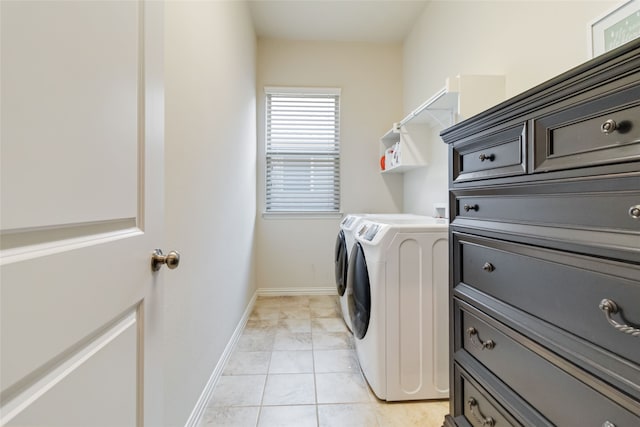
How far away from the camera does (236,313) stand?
2.30m

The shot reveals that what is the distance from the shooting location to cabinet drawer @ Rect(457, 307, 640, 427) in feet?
2.05

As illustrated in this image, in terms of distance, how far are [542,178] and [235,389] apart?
1.81 metres

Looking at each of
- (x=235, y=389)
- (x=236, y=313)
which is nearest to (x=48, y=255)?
(x=235, y=389)

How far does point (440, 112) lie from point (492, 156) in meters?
1.54

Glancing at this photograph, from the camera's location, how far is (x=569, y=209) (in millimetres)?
690

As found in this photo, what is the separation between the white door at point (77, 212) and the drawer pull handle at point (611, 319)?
101 cm

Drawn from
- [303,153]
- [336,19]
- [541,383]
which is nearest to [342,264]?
[303,153]

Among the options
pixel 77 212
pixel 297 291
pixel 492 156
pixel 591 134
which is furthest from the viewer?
pixel 297 291

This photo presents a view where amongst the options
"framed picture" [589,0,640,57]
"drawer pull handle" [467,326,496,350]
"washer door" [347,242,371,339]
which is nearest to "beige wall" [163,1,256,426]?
"washer door" [347,242,371,339]

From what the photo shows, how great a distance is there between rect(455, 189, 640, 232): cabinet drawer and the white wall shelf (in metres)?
0.99

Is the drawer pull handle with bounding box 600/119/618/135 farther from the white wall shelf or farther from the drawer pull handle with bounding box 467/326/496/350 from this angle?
the white wall shelf

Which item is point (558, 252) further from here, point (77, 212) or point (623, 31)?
point (77, 212)

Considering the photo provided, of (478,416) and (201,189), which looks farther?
(201,189)

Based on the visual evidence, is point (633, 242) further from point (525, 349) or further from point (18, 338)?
point (18, 338)
